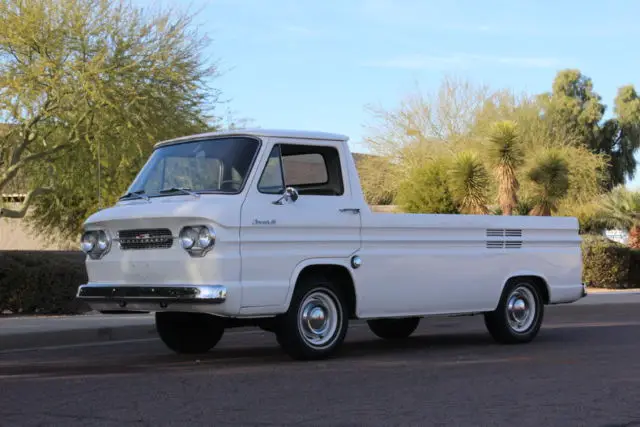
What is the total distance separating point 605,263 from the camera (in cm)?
2855

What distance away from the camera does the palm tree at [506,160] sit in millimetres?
30406

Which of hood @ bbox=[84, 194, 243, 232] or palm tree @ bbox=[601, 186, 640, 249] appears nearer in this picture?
hood @ bbox=[84, 194, 243, 232]

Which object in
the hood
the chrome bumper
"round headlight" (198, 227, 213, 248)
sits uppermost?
the hood

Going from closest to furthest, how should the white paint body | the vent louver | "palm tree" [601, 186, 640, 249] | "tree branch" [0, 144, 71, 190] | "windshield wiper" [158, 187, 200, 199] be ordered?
the white paint body < "windshield wiper" [158, 187, 200, 199] < the vent louver < "tree branch" [0, 144, 71, 190] < "palm tree" [601, 186, 640, 249]

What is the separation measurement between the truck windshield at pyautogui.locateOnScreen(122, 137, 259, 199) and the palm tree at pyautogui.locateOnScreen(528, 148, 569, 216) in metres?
21.5

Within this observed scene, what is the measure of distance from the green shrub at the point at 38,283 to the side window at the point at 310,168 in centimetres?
702

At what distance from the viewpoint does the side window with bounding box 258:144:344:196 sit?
10768mm

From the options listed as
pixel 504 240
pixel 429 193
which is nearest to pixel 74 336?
pixel 504 240

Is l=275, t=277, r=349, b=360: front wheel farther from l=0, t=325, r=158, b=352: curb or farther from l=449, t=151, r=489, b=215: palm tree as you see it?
l=449, t=151, r=489, b=215: palm tree

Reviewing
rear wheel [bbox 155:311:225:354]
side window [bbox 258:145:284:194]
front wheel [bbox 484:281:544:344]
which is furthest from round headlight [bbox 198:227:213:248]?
front wheel [bbox 484:281:544:344]

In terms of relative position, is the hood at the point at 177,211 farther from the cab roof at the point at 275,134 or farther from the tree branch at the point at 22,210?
the tree branch at the point at 22,210

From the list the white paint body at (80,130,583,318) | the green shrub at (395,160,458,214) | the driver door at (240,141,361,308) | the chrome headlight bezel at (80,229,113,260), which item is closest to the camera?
the white paint body at (80,130,583,318)

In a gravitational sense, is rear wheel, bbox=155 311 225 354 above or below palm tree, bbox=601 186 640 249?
below

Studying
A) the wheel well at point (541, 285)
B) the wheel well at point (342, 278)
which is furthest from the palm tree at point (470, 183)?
the wheel well at point (342, 278)
